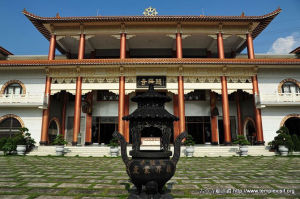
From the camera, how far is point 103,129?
1702 centimetres

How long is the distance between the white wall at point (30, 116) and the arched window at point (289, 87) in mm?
19135

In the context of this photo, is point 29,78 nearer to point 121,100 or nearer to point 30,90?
point 30,90

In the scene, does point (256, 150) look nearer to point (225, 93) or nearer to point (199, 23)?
point (225, 93)

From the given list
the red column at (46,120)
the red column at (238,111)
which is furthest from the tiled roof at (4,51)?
the red column at (238,111)

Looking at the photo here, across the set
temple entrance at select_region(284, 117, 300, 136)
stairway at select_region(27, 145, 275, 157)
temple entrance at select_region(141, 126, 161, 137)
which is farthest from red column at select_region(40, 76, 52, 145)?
temple entrance at select_region(284, 117, 300, 136)

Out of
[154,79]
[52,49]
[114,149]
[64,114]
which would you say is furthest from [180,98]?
[52,49]

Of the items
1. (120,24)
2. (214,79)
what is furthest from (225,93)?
(120,24)

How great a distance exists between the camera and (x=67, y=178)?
222 inches

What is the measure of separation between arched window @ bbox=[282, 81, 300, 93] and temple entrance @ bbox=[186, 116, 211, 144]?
20.7 ft

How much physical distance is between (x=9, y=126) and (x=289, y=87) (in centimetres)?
2207

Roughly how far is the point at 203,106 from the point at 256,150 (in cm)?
554

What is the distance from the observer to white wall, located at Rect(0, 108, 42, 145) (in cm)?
1446

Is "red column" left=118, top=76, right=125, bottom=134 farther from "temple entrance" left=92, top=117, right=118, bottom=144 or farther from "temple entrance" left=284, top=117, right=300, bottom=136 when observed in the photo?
"temple entrance" left=284, top=117, right=300, bottom=136

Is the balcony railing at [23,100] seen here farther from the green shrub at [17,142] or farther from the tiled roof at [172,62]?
the tiled roof at [172,62]
